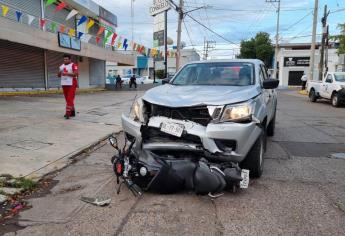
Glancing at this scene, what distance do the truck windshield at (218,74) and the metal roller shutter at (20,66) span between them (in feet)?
46.4

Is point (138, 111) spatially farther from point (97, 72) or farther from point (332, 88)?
point (97, 72)

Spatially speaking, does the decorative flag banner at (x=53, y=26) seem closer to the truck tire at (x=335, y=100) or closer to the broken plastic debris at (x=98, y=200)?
the truck tire at (x=335, y=100)

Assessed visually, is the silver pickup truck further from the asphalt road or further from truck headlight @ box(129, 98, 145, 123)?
the asphalt road

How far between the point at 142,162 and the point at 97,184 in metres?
0.82

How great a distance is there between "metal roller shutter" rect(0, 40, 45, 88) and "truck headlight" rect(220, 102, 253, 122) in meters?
16.0

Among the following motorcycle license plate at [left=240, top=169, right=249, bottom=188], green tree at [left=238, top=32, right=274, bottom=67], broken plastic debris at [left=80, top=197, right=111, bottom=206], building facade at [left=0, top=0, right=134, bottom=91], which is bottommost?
broken plastic debris at [left=80, top=197, right=111, bottom=206]

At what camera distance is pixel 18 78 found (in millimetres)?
18938

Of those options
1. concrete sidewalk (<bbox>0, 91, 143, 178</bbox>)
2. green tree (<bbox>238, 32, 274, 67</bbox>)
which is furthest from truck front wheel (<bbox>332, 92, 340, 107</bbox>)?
green tree (<bbox>238, 32, 274, 67</bbox>)

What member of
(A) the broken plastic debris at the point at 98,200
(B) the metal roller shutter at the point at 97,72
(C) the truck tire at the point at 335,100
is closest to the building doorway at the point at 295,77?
(B) the metal roller shutter at the point at 97,72

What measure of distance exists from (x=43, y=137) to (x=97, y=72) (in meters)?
26.7

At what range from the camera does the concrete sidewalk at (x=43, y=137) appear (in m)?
5.40

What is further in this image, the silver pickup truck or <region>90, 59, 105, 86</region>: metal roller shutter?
<region>90, 59, 105, 86</region>: metal roller shutter

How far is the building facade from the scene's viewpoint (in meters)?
16.9

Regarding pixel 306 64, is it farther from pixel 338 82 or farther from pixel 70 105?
pixel 70 105
